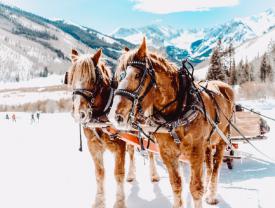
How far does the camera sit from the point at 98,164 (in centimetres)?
762

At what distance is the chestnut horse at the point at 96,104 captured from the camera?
6629 millimetres

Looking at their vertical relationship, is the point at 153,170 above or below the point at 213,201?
above

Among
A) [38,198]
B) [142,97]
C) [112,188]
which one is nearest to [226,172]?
[112,188]

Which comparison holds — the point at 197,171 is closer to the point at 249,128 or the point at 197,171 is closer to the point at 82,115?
the point at 82,115

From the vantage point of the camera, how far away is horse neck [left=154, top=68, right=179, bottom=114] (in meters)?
5.57

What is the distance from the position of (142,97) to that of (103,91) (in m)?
2.26

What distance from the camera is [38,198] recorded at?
8.84 metres

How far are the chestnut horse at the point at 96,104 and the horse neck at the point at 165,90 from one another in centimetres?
149

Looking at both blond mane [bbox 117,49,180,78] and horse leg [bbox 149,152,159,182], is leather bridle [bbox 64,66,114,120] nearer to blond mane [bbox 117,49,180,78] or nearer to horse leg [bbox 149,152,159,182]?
blond mane [bbox 117,49,180,78]

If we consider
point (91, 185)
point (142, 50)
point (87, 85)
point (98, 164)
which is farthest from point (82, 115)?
point (91, 185)

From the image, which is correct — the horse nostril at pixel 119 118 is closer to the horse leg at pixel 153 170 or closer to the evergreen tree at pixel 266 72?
the horse leg at pixel 153 170

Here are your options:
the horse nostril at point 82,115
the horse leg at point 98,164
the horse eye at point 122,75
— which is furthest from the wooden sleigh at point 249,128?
the horse eye at point 122,75

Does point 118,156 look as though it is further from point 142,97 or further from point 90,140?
point 142,97

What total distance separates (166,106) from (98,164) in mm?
2533
